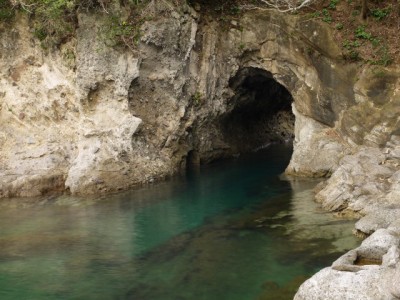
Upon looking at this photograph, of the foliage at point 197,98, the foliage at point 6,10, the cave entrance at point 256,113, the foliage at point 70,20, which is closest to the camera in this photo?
the foliage at point 70,20

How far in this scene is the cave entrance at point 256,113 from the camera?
82.1 feet

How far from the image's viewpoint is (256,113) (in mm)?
30500

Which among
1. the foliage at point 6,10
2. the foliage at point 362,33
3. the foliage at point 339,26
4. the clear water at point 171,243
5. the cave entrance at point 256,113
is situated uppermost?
the foliage at point 6,10

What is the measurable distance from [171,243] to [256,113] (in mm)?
18568

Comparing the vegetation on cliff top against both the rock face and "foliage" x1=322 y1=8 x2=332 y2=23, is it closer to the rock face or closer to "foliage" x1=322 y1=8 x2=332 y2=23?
"foliage" x1=322 y1=8 x2=332 y2=23

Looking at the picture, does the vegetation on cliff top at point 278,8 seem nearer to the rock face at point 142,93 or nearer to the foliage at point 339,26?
the foliage at point 339,26

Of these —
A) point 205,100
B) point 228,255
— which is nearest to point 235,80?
point 205,100

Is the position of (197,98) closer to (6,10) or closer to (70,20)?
(70,20)

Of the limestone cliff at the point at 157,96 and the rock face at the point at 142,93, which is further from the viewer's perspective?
the rock face at the point at 142,93

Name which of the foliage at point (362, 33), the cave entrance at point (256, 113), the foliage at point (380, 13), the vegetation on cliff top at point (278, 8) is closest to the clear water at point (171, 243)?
the vegetation on cliff top at point (278, 8)

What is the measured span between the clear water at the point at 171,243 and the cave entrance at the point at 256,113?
262 inches

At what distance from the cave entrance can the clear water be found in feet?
21.8

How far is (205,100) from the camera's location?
2288 centimetres

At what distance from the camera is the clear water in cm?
1021
